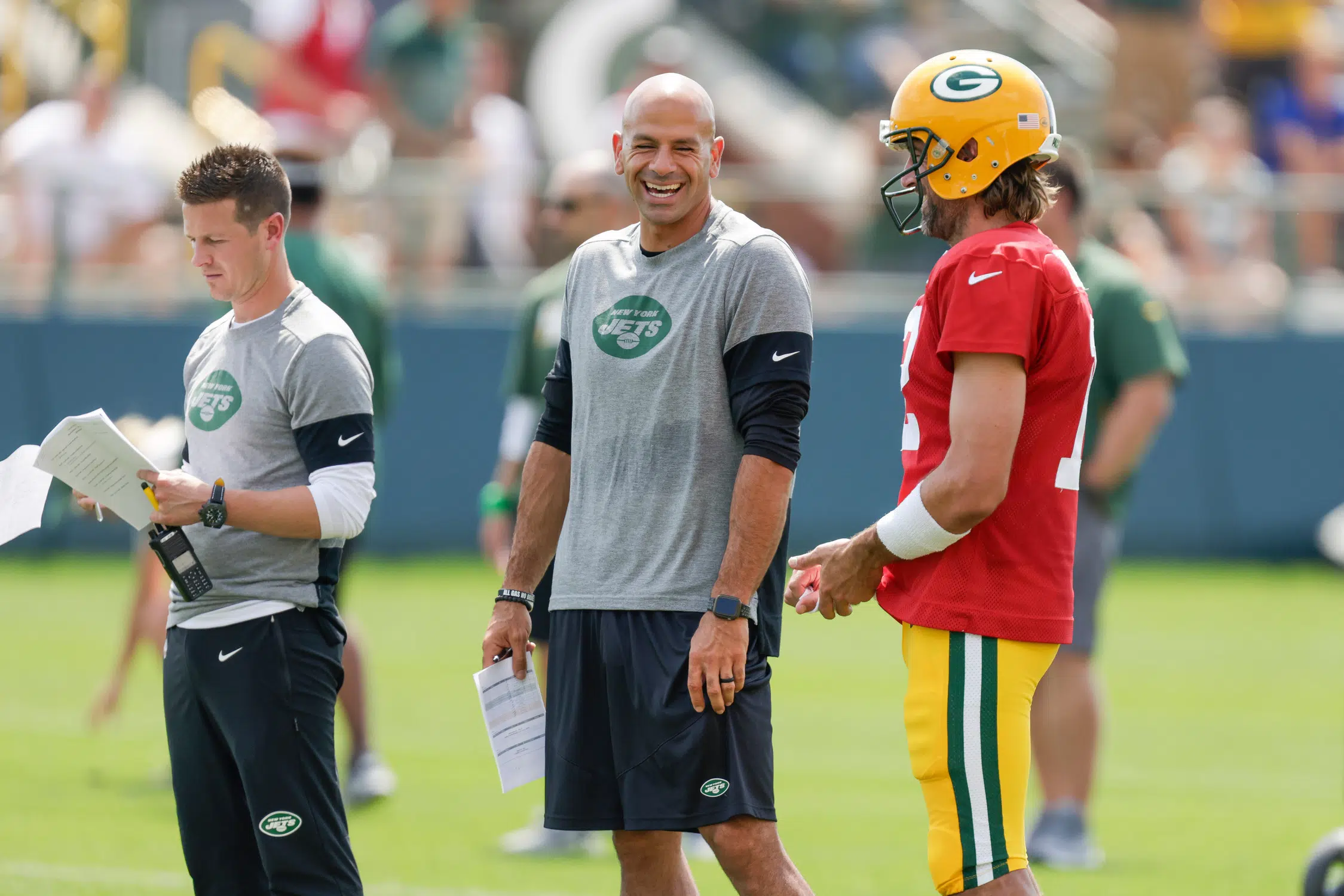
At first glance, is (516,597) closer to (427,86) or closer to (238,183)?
(238,183)

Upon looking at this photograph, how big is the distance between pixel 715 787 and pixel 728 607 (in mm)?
469

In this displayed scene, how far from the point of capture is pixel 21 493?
4.86 m

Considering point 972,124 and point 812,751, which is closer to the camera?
point 972,124

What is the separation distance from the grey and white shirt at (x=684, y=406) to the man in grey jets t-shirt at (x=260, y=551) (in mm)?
658

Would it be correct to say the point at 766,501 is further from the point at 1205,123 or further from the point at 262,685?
the point at 1205,123

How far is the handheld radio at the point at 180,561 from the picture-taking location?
4836 millimetres

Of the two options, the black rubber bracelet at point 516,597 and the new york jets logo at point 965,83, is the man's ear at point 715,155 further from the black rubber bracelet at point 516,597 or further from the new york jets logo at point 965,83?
the black rubber bracelet at point 516,597

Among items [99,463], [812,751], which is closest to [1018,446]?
[99,463]

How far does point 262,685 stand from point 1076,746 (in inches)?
144

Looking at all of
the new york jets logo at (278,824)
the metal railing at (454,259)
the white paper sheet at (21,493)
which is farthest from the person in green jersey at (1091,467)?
the metal railing at (454,259)

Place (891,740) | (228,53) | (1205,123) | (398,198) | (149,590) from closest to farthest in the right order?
(149,590) < (891,740) < (398,198) < (1205,123) < (228,53)

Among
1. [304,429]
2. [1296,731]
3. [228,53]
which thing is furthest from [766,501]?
[228,53]

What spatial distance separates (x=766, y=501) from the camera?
15.4 feet

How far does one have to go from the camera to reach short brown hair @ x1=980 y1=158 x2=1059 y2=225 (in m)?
4.71
